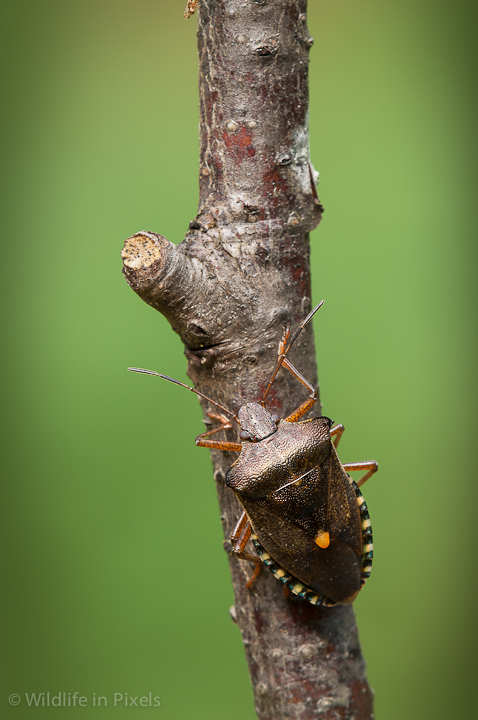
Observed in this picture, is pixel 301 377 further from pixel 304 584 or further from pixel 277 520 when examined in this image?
pixel 304 584

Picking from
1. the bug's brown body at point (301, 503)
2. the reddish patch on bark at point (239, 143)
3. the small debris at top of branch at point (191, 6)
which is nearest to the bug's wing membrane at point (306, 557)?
the bug's brown body at point (301, 503)

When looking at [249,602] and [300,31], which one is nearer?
[300,31]

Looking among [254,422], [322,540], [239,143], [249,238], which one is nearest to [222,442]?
[254,422]

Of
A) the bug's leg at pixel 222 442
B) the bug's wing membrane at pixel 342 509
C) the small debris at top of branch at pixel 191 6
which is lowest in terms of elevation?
the bug's wing membrane at pixel 342 509

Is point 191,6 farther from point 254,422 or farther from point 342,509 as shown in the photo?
point 342,509

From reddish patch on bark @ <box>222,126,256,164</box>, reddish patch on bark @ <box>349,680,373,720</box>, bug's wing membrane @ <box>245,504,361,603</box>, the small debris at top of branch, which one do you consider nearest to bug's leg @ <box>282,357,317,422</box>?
bug's wing membrane @ <box>245,504,361,603</box>

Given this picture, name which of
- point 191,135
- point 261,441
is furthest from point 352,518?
point 191,135

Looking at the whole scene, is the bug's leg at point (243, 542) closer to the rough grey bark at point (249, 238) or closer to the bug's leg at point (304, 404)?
the rough grey bark at point (249, 238)
